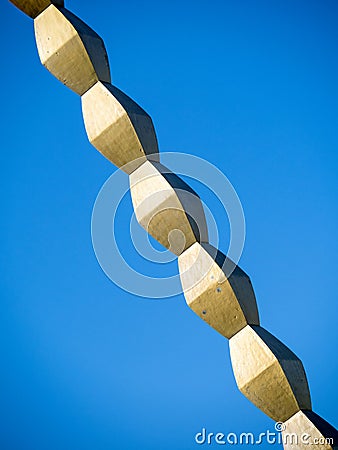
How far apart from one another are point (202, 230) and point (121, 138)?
11 centimetres

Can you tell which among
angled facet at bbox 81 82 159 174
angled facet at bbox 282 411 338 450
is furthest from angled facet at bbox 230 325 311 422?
angled facet at bbox 81 82 159 174

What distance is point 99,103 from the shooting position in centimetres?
62

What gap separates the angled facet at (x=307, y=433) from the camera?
1.67 feet

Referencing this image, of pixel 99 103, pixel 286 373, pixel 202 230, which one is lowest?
pixel 286 373

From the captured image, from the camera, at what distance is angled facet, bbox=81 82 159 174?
1.93 feet

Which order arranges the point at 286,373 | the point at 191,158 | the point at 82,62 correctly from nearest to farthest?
1. the point at 286,373
2. the point at 82,62
3. the point at 191,158

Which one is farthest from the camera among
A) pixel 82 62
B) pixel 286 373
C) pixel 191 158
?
pixel 191 158

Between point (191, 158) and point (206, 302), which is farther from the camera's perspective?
point (191, 158)

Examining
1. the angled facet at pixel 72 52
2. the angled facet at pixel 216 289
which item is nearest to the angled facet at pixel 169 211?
the angled facet at pixel 216 289

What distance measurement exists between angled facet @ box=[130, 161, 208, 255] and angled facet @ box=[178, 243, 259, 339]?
1cm

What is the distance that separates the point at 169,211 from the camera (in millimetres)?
548

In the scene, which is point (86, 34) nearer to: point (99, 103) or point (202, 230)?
point (99, 103)

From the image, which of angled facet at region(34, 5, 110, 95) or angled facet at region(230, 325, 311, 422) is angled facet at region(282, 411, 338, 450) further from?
angled facet at region(34, 5, 110, 95)

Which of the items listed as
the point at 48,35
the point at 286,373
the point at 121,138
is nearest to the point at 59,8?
the point at 48,35
